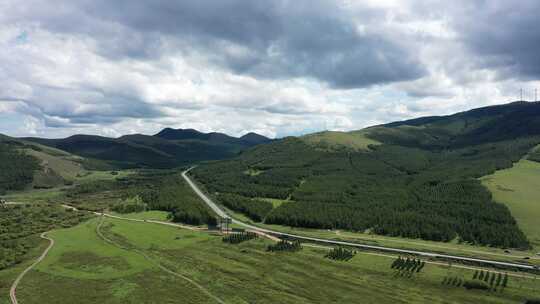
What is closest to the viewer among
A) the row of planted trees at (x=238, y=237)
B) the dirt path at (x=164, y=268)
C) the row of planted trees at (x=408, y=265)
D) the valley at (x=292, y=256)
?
the dirt path at (x=164, y=268)

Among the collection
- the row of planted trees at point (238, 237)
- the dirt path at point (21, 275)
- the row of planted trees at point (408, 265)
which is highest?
the row of planted trees at point (238, 237)

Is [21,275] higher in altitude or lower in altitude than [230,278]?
lower

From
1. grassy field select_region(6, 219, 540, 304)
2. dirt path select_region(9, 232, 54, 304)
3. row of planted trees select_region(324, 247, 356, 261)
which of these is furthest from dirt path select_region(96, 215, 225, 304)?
row of planted trees select_region(324, 247, 356, 261)

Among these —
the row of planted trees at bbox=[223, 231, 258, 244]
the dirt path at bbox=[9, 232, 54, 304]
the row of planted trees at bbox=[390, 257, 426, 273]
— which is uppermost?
the row of planted trees at bbox=[223, 231, 258, 244]

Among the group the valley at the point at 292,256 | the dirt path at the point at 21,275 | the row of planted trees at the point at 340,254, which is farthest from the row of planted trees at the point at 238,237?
the dirt path at the point at 21,275

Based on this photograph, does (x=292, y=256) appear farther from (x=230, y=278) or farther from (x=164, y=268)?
(x=164, y=268)

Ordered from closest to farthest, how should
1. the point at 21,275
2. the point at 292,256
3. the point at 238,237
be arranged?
the point at 21,275 → the point at 292,256 → the point at 238,237

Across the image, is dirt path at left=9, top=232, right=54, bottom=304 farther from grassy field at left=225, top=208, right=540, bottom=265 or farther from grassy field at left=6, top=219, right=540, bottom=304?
grassy field at left=225, top=208, right=540, bottom=265

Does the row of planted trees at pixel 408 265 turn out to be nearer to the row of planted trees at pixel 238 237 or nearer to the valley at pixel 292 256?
the valley at pixel 292 256

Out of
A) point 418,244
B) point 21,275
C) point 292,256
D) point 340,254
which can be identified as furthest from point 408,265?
point 21,275

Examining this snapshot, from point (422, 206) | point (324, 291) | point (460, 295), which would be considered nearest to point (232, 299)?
point (324, 291)
